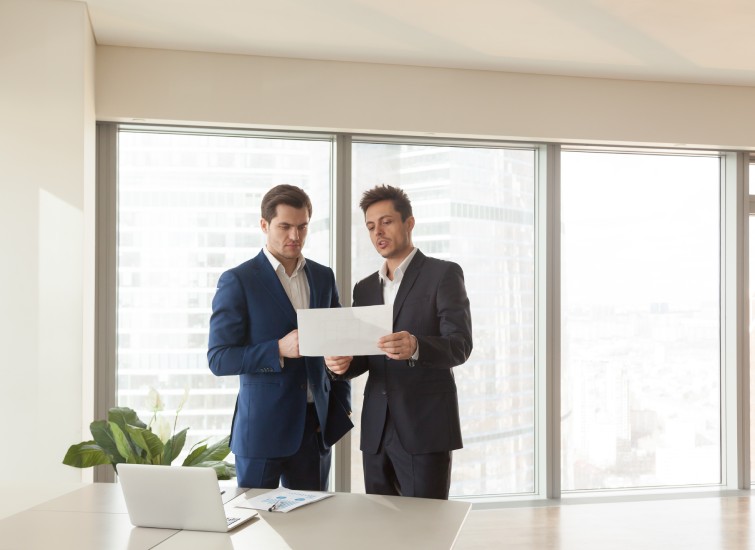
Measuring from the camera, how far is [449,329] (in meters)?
2.88

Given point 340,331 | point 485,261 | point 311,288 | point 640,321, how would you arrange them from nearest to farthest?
point 340,331
point 311,288
point 485,261
point 640,321

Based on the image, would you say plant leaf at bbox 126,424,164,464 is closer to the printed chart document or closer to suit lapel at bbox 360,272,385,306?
the printed chart document

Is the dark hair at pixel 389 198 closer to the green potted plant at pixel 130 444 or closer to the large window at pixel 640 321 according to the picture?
the green potted plant at pixel 130 444

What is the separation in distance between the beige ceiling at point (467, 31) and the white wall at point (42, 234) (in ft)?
1.11

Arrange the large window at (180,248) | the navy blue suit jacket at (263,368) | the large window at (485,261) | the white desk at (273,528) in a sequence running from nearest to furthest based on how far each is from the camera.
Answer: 1. the white desk at (273,528)
2. the navy blue suit jacket at (263,368)
3. the large window at (180,248)
4. the large window at (485,261)

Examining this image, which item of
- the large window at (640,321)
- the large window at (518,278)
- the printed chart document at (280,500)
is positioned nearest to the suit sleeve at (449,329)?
the printed chart document at (280,500)

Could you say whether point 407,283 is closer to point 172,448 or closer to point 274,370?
point 274,370

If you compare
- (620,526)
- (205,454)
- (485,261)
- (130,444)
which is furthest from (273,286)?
(620,526)

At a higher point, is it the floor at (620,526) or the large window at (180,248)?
the large window at (180,248)

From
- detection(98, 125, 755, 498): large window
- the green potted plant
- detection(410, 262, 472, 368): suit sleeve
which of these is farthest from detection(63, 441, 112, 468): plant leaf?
detection(98, 125, 755, 498): large window

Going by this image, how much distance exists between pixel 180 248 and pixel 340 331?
2414 millimetres

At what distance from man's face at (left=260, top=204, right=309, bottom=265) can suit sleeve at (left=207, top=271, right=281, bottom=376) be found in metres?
0.20

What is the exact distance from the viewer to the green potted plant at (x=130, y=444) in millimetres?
2039

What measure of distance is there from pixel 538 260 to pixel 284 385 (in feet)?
9.46
